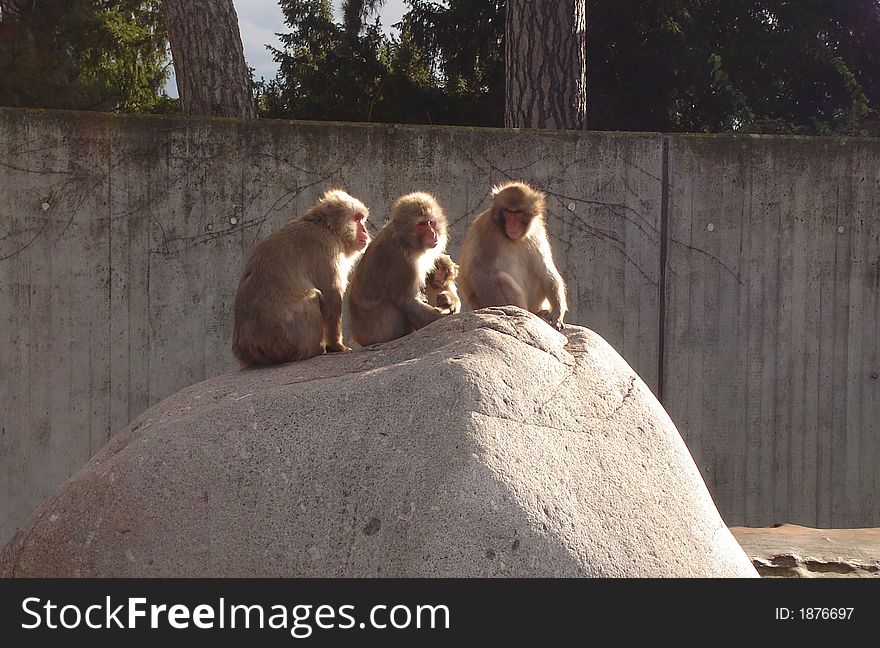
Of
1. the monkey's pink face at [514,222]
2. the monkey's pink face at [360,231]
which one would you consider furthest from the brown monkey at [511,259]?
the monkey's pink face at [360,231]

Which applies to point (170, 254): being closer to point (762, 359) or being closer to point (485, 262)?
point (485, 262)

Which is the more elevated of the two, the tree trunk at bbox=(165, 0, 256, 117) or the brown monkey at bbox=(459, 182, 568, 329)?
the tree trunk at bbox=(165, 0, 256, 117)

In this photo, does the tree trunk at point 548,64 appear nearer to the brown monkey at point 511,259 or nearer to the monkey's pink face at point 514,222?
the brown monkey at point 511,259

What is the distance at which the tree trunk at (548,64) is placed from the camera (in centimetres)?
861

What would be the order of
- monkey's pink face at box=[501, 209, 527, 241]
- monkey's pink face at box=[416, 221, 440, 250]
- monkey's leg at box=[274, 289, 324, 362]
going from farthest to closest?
monkey's pink face at box=[501, 209, 527, 241] < monkey's pink face at box=[416, 221, 440, 250] < monkey's leg at box=[274, 289, 324, 362]

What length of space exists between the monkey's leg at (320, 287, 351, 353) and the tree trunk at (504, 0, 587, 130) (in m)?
4.22

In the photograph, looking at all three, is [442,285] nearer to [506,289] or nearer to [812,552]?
[506,289]

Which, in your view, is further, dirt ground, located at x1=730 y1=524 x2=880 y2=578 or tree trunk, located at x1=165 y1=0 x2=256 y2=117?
tree trunk, located at x1=165 y1=0 x2=256 y2=117

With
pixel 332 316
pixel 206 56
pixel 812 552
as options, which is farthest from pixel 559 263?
pixel 206 56

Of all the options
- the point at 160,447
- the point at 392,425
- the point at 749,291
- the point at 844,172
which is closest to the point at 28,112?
the point at 160,447

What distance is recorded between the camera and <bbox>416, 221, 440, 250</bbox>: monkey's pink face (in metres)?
4.71

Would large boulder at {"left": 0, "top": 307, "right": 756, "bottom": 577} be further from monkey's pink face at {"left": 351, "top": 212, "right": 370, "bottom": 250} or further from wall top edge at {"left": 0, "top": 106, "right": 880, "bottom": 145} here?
wall top edge at {"left": 0, "top": 106, "right": 880, "bottom": 145}

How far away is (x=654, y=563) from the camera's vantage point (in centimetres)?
345

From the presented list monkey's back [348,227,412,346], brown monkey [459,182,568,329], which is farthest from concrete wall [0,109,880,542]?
monkey's back [348,227,412,346]
